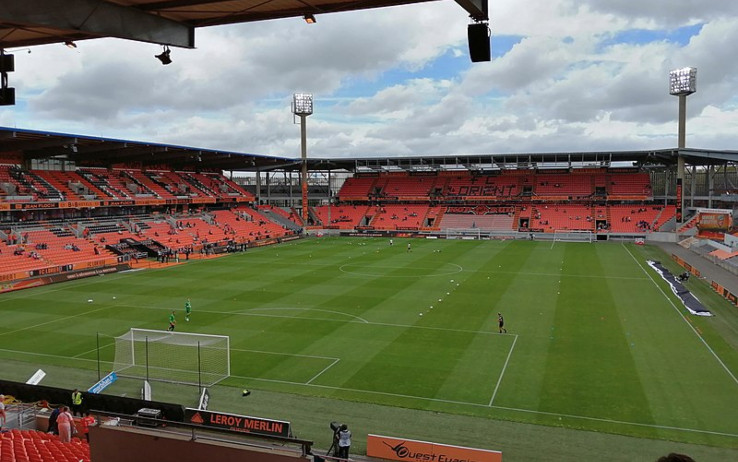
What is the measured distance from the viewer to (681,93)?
215ft

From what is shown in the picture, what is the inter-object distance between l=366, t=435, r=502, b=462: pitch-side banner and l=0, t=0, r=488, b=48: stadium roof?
30.8ft

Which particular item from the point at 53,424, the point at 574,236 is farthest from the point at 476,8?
the point at 574,236

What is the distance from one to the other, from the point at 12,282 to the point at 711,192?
6941 centimetres

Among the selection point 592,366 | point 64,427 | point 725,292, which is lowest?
point 592,366

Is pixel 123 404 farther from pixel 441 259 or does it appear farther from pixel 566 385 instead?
pixel 441 259

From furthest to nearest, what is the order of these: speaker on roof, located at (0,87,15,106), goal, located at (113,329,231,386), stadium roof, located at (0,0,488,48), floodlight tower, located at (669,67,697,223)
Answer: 1. floodlight tower, located at (669,67,697,223)
2. goal, located at (113,329,231,386)
3. speaker on roof, located at (0,87,15,106)
4. stadium roof, located at (0,0,488,48)

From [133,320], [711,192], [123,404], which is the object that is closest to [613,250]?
[711,192]

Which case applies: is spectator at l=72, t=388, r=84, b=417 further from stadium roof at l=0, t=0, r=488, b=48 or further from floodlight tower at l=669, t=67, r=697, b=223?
floodlight tower at l=669, t=67, r=697, b=223

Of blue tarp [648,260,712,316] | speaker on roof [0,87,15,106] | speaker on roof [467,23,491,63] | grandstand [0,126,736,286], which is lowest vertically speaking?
blue tarp [648,260,712,316]

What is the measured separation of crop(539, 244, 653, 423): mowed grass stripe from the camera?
1662 cm

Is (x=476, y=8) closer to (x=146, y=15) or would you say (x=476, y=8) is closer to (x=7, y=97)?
(x=146, y=15)

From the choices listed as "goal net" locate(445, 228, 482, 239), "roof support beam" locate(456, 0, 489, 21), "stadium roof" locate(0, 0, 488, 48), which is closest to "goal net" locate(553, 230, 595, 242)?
"goal net" locate(445, 228, 482, 239)

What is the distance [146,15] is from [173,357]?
15.2m

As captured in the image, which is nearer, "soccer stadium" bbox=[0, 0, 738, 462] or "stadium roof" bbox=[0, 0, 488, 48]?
"stadium roof" bbox=[0, 0, 488, 48]
